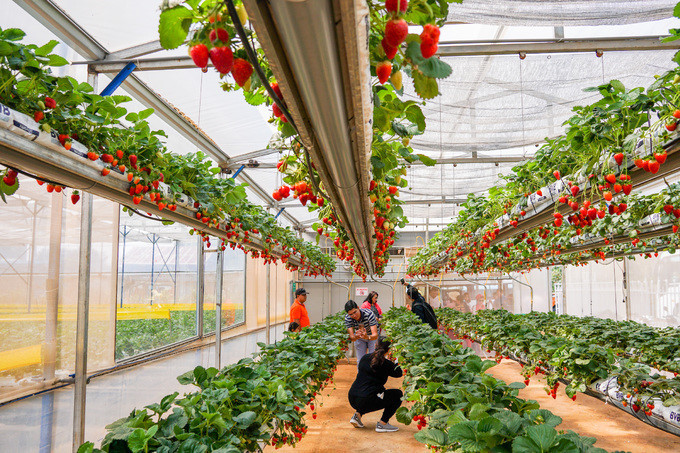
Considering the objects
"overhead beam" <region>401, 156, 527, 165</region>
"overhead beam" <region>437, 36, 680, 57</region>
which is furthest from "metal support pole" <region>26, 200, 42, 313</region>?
"overhead beam" <region>401, 156, 527, 165</region>

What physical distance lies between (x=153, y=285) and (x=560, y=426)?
5.76 metres

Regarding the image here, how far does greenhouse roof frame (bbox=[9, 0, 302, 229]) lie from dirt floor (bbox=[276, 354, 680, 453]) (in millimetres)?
3941

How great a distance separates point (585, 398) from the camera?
287 inches

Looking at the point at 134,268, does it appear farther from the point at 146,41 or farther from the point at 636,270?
the point at 636,270

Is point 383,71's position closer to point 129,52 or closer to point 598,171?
point 598,171

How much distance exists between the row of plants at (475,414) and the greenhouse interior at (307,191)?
0.01m

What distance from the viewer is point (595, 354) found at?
3.97 metres

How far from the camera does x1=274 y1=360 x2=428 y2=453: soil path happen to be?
4.90 m

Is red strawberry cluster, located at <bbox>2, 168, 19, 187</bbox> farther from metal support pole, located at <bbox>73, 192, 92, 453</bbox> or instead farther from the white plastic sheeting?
the white plastic sheeting

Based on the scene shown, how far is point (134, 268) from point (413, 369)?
4105 millimetres

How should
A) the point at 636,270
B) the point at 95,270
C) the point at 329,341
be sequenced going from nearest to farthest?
the point at 95,270, the point at 329,341, the point at 636,270

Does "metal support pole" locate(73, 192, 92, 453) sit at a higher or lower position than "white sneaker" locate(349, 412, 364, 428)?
higher

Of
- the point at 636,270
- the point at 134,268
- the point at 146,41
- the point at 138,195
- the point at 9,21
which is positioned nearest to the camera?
the point at 138,195

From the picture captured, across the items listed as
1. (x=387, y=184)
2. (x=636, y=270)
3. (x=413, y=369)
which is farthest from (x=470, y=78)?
(x=636, y=270)
